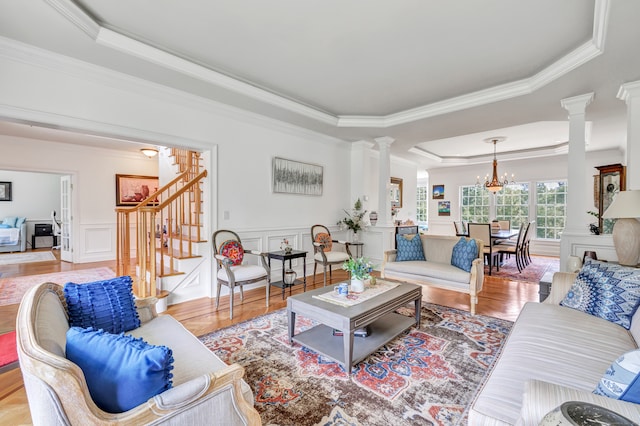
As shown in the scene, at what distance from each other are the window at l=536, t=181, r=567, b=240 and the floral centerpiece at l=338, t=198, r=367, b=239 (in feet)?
18.0

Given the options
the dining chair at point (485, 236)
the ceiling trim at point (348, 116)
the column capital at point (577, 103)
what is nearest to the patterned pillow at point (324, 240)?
the ceiling trim at point (348, 116)

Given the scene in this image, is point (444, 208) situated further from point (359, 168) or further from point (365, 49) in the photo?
point (365, 49)

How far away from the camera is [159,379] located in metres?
1.03

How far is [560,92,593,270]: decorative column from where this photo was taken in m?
3.70

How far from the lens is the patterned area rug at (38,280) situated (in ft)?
13.0

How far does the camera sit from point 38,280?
4.83m

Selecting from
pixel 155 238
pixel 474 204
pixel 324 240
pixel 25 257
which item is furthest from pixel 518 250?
pixel 25 257

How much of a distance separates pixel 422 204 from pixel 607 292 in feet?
29.7

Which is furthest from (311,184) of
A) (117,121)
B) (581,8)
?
(581,8)

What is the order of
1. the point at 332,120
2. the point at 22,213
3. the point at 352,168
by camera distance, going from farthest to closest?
the point at 22,213, the point at 352,168, the point at 332,120

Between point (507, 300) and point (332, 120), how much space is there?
3.78m

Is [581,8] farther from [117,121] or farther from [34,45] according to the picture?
[34,45]

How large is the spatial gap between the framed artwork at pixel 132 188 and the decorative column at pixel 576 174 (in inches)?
328

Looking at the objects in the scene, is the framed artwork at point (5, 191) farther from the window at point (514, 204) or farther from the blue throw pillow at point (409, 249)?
the window at point (514, 204)
